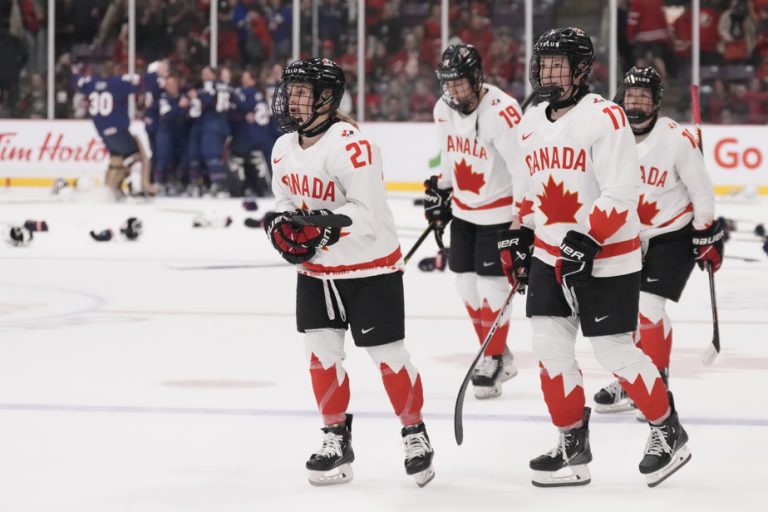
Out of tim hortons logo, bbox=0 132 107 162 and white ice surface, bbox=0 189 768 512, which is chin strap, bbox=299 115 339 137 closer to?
white ice surface, bbox=0 189 768 512

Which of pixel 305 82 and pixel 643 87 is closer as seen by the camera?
pixel 305 82

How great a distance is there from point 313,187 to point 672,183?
121 centimetres

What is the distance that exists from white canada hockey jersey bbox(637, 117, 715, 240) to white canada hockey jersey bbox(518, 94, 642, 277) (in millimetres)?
708

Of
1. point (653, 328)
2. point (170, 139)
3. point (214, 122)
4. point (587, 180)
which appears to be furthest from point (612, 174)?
point (170, 139)

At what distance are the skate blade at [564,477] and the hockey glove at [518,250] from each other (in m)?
0.48

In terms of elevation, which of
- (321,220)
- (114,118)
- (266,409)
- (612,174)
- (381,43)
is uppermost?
(381,43)

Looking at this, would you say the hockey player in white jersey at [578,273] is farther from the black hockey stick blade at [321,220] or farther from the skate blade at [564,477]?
the black hockey stick blade at [321,220]

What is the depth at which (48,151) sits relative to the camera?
1445 cm

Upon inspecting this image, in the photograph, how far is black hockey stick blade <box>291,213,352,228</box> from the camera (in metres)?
3.18

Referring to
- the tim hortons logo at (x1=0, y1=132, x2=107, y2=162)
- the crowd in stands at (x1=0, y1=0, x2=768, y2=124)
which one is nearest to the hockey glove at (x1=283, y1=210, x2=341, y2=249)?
the crowd in stands at (x1=0, y1=0, x2=768, y2=124)

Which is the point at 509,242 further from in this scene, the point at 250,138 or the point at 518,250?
the point at 250,138

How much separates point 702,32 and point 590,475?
11.3 meters

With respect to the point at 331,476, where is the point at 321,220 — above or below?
above

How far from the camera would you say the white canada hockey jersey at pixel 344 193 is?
128 inches
